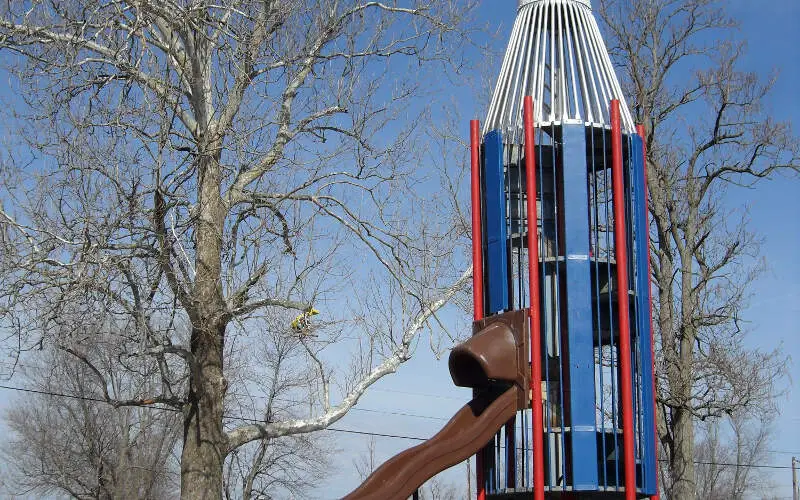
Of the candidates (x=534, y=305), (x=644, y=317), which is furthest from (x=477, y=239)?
(x=644, y=317)

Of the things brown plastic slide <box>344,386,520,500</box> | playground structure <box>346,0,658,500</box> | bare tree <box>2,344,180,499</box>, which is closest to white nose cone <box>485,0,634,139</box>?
playground structure <box>346,0,658,500</box>

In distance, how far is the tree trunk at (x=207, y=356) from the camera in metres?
11.3

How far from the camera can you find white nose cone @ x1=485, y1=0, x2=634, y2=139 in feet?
35.0

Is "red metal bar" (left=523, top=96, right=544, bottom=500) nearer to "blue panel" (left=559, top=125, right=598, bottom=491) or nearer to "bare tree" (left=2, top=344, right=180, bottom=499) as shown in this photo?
"blue panel" (left=559, top=125, right=598, bottom=491)

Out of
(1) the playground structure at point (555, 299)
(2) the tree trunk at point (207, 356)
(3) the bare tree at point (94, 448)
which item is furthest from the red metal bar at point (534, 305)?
(3) the bare tree at point (94, 448)

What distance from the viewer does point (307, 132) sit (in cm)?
1259

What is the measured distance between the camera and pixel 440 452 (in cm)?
986

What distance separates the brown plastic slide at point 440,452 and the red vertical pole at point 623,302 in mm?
996

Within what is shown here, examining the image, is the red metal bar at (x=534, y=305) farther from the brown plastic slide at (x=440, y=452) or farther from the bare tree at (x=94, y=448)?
the bare tree at (x=94, y=448)

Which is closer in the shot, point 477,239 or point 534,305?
point 534,305

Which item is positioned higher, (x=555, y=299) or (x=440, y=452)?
(x=555, y=299)

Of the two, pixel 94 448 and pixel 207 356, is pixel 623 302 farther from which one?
pixel 94 448

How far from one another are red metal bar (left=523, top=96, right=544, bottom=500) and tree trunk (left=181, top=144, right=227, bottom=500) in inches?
129

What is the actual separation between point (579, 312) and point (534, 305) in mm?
417
